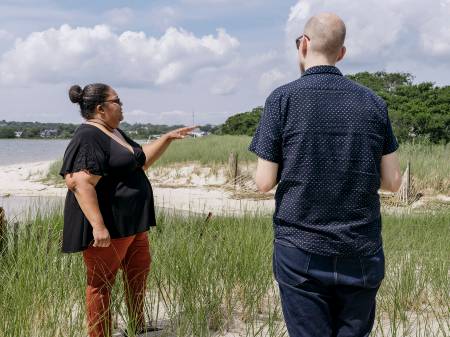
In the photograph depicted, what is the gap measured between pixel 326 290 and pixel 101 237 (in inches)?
49.0

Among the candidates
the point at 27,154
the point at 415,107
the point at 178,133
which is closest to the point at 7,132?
the point at 27,154

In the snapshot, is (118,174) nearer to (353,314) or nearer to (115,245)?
(115,245)

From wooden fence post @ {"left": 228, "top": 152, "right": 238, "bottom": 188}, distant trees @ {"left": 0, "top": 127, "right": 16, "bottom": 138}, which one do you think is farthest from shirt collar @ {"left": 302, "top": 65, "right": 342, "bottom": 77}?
distant trees @ {"left": 0, "top": 127, "right": 16, "bottom": 138}

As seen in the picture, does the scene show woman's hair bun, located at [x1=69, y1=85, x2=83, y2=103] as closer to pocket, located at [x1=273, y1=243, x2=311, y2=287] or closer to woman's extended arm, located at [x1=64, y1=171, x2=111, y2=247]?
woman's extended arm, located at [x1=64, y1=171, x2=111, y2=247]

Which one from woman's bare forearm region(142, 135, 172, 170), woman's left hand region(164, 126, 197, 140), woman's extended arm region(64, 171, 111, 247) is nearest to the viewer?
woman's extended arm region(64, 171, 111, 247)

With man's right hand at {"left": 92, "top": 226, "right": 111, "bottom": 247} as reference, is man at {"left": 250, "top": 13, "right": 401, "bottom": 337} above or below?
above

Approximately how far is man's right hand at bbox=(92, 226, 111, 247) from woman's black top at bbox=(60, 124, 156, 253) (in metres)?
0.08

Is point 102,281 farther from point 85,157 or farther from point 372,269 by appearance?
point 372,269

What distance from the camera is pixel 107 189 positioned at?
279 cm

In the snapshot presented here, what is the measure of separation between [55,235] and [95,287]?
170 centimetres

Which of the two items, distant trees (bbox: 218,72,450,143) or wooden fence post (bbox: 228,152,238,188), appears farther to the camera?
distant trees (bbox: 218,72,450,143)

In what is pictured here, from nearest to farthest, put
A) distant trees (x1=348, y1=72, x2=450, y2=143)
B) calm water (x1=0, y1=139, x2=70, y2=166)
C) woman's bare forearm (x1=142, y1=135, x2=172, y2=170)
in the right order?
woman's bare forearm (x1=142, y1=135, x2=172, y2=170) < distant trees (x1=348, y1=72, x2=450, y2=143) < calm water (x1=0, y1=139, x2=70, y2=166)

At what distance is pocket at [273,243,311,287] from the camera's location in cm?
175

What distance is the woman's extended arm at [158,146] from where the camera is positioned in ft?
10.1
